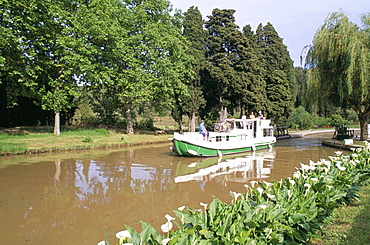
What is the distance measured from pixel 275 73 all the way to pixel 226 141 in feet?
61.7

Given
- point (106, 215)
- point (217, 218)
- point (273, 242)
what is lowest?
point (106, 215)

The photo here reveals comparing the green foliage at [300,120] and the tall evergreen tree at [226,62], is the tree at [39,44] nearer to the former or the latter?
the tall evergreen tree at [226,62]

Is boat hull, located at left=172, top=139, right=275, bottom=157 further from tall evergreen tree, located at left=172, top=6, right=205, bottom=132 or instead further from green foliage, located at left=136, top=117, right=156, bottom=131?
green foliage, located at left=136, top=117, right=156, bottom=131

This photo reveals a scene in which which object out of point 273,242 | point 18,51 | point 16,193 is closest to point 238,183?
point 273,242

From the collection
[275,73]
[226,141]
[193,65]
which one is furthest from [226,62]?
[226,141]

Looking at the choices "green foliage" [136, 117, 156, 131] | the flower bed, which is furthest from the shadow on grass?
"green foliage" [136, 117, 156, 131]

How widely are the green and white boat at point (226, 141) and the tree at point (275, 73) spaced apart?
11.3m

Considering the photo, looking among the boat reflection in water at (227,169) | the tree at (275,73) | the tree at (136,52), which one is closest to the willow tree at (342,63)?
the boat reflection in water at (227,169)

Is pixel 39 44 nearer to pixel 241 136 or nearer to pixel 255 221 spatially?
pixel 241 136

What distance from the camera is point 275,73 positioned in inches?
1335

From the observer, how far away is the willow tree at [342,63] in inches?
706

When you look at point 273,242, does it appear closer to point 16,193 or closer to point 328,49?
point 16,193

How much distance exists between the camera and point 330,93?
20.6m

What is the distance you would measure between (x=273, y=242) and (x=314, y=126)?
49362mm
